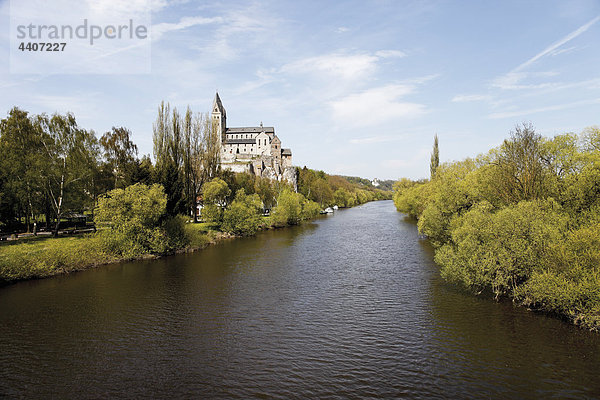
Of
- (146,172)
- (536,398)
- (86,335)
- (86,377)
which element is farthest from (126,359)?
(146,172)

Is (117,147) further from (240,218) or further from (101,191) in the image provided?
(240,218)

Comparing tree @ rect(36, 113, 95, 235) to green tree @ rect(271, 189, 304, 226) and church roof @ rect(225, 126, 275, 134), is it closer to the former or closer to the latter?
green tree @ rect(271, 189, 304, 226)

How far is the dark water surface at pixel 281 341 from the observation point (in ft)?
42.7

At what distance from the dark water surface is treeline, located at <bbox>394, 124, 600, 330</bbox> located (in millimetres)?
1581

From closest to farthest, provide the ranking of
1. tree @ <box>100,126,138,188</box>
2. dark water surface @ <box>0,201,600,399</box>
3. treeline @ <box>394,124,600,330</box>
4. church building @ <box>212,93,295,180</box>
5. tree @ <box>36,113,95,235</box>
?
1. dark water surface @ <box>0,201,600,399</box>
2. treeline @ <box>394,124,600,330</box>
3. tree @ <box>36,113,95,235</box>
4. tree @ <box>100,126,138,188</box>
5. church building @ <box>212,93,295,180</box>

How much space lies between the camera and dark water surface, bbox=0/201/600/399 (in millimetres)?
13023

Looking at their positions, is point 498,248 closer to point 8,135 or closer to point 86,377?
point 86,377

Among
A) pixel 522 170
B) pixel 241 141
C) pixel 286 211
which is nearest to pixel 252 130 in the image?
pixel 241 141

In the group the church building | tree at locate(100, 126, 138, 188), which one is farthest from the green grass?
the church building

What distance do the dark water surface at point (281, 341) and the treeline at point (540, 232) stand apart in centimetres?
158

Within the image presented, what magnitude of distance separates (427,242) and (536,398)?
32430 mm

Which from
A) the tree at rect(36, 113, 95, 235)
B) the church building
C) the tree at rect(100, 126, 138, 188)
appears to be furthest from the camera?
the church building

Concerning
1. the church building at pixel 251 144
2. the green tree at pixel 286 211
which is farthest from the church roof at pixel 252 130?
the green tree at pixel 286 211

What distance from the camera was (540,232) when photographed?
18484 mm
